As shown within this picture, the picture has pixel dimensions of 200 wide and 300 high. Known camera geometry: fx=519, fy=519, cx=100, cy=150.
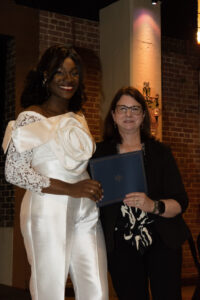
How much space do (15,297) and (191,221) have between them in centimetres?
317

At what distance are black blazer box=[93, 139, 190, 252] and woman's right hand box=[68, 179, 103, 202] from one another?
0.32 m

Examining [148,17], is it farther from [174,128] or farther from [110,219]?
[110,219]

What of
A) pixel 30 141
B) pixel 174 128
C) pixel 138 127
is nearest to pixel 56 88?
pixel 30 141

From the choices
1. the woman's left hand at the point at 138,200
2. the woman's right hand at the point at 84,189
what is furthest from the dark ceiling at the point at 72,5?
the woman's right hand at the point at 84,189

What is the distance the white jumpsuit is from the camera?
7.84ft

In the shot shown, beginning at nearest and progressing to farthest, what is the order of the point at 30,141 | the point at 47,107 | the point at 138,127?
the point at 30,141
the point at 47,107
the point at 138,127

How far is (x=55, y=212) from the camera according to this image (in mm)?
2428

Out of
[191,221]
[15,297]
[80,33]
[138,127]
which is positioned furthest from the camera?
[191,221]

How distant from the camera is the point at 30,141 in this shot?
8.16 feet

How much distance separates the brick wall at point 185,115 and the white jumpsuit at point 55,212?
5138 millimetres

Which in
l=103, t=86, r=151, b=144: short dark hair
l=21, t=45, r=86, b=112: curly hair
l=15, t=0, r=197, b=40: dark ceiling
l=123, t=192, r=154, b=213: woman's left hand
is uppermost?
l=15, t=0, r=197, b=40: dark ceiling

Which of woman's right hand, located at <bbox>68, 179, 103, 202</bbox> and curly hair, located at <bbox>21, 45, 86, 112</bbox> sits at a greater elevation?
curly hair, located at <bbox>21, 45, 86, 112</bbox>

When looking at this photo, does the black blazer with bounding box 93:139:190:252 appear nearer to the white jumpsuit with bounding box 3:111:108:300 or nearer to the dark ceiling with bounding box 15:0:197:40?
the white jumpsuit with bounding box 3:111:108:300

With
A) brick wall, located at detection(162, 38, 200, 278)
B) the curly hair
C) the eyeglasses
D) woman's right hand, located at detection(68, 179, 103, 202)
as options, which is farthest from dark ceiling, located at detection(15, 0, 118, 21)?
woman's right hand, located at detection(68, 179, 103, 202)
